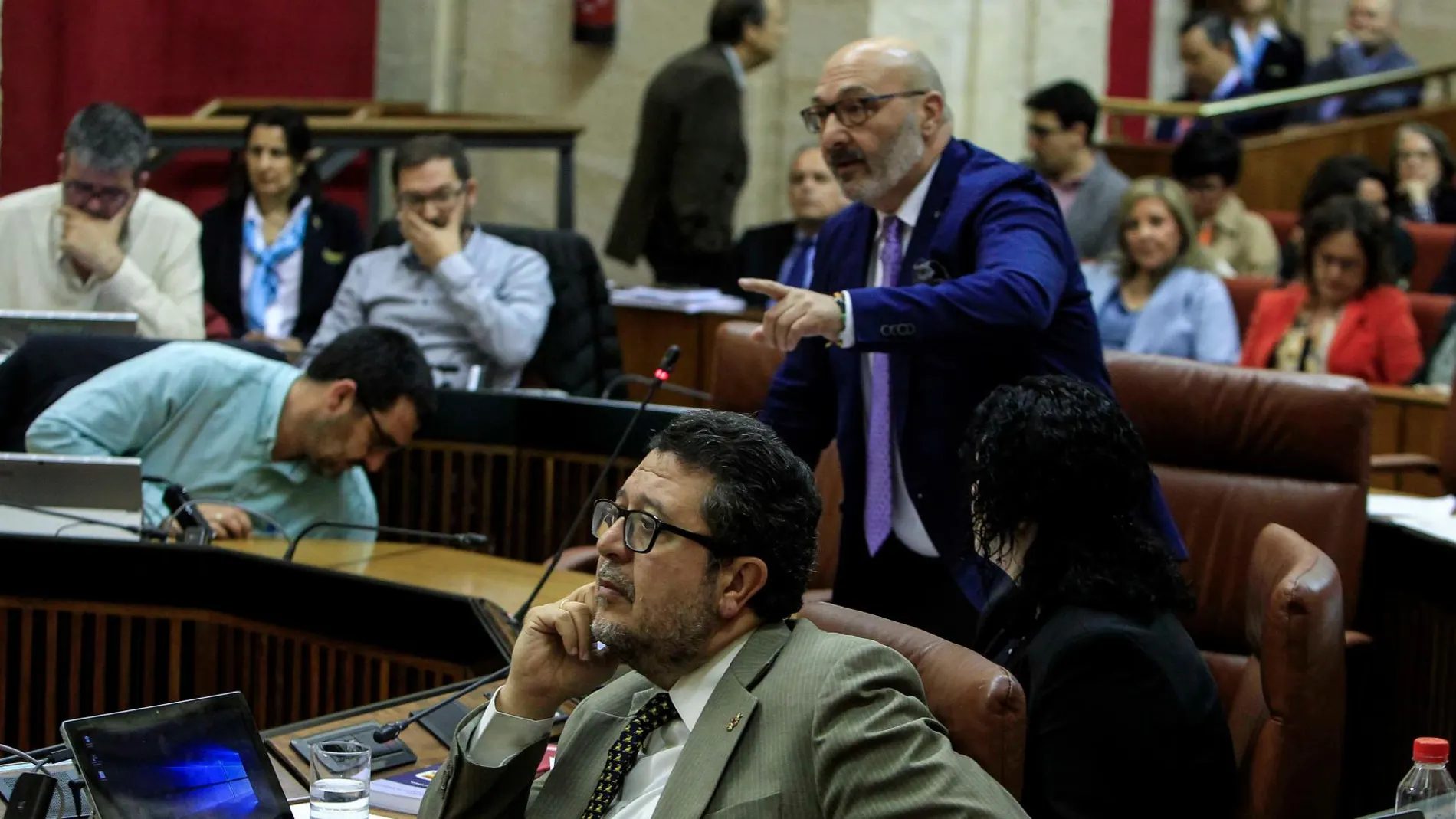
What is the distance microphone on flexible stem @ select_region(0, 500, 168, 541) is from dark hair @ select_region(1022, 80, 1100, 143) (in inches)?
147

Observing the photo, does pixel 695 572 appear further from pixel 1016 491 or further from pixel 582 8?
pixel 582 8

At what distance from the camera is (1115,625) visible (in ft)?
6.94

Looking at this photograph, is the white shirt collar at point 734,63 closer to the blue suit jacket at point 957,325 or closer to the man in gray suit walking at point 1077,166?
the man in gray suit walking at point 1077,166

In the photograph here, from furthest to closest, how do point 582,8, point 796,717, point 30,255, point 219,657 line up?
point 582,8
point 30,255
point 219,657
point 796,717

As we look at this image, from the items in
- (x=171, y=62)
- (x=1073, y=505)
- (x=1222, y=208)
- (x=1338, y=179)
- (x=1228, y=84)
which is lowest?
(x=1073, y=505)

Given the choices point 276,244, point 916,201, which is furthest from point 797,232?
point 916,201

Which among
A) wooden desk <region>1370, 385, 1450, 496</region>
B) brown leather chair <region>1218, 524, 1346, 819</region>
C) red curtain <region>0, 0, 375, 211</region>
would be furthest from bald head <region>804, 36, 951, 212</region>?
red curtain <region>0, 0, 375, 211</region>

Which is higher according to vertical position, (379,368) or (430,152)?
(430,152)

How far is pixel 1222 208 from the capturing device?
23.7ft

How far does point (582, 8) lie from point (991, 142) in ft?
6.26

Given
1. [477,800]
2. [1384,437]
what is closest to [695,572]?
[477,800]

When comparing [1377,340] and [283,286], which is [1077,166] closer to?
[1377,340]

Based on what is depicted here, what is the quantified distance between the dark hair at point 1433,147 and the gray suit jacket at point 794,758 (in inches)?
275

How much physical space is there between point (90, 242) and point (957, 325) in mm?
2886
